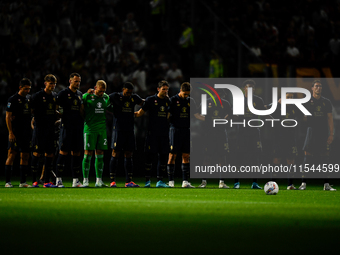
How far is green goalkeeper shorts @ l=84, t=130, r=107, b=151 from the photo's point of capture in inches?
502

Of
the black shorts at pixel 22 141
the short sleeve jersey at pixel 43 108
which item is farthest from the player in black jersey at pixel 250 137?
the black shorts at pixel 22 141

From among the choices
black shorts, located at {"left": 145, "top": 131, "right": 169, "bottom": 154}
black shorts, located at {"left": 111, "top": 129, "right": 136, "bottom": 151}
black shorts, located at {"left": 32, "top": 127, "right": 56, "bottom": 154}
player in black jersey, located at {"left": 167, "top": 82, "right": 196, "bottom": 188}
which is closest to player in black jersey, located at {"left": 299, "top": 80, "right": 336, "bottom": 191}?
player in black jersey, located at {"left": 167, "top": 82, "right": 196, "bottom": 188}

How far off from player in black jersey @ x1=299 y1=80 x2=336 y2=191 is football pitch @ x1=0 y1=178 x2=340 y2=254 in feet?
11.5

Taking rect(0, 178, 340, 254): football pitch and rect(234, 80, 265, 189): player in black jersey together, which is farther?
rect(234, 80, 265, 189): player in black jersey

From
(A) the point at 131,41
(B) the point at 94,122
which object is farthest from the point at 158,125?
(A) the point at 131,41

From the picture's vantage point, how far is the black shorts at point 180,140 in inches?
531

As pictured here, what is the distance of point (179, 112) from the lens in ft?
44.2

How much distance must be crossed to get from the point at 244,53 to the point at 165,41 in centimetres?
363

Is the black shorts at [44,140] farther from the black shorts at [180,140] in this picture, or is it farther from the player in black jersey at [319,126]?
the player in black jersey at [319,126]

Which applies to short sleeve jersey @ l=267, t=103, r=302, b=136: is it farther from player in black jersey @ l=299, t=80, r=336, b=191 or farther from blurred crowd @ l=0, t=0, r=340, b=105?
blurred crowd @ l=0, t=0, r=340, b=105

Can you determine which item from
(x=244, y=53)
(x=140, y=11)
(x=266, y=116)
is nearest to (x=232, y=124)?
(x=266, y=116)

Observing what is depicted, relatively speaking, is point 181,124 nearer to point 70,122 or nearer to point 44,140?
point 70,122

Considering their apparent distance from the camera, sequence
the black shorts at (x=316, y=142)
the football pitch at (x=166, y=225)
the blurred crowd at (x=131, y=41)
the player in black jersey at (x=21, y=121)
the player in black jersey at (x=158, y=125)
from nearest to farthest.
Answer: the football pitch at (x=166, y=225)
the player in black jersey at (x=21, y=121)
the black shorts at (x=316, y=142)
the player in black jersey at (x=158, y=125)
the blurred crowd at (x=131, y=41)

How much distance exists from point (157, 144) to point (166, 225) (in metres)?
7.04
